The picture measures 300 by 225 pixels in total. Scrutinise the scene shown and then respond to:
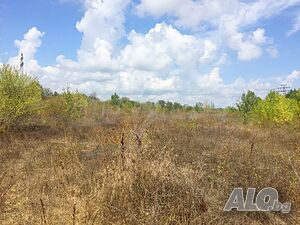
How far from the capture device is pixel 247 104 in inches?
1150

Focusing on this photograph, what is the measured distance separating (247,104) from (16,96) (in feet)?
62.1

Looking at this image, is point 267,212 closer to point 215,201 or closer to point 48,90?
point 215,201

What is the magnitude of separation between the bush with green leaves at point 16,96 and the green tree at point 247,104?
56.8 ft

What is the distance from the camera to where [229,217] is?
5227 mm

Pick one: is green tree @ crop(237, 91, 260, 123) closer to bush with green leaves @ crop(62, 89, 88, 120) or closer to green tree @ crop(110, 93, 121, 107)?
bush with green leaves @ crop(62, 89, 88, 120)

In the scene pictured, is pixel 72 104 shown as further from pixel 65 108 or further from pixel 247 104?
pixel 247 104

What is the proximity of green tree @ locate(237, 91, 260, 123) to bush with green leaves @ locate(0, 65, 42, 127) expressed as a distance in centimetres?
1731

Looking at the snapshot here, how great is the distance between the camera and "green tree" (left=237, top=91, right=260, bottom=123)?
94.6 ft

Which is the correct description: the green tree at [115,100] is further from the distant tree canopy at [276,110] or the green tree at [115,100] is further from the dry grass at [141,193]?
the dry grass at [141,193]

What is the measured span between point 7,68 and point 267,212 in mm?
18710

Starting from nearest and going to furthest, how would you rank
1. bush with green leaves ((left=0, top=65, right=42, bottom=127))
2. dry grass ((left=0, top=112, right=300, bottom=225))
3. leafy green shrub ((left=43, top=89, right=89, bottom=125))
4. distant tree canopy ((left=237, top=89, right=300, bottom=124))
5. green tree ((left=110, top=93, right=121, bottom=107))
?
dry grass ((left=0, top=112, right=300, bottom=225)), bush with green leaves ((left=0, top=65, right=42, bottom=127)), distant tree canopy ((left=237, top=89, right=300, bottom=124)), leafy green shrub ((left=43, top=89, right=89, bottom=125)), green tree ((left=110, top=93, right=121, bottom=107))


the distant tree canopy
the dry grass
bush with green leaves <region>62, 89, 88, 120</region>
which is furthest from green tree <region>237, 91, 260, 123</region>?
the dry grass

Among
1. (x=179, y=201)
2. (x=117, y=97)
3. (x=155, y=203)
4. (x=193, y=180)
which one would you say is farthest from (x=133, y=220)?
(x=117, y=97)

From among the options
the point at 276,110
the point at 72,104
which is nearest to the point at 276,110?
the point at 276,110
